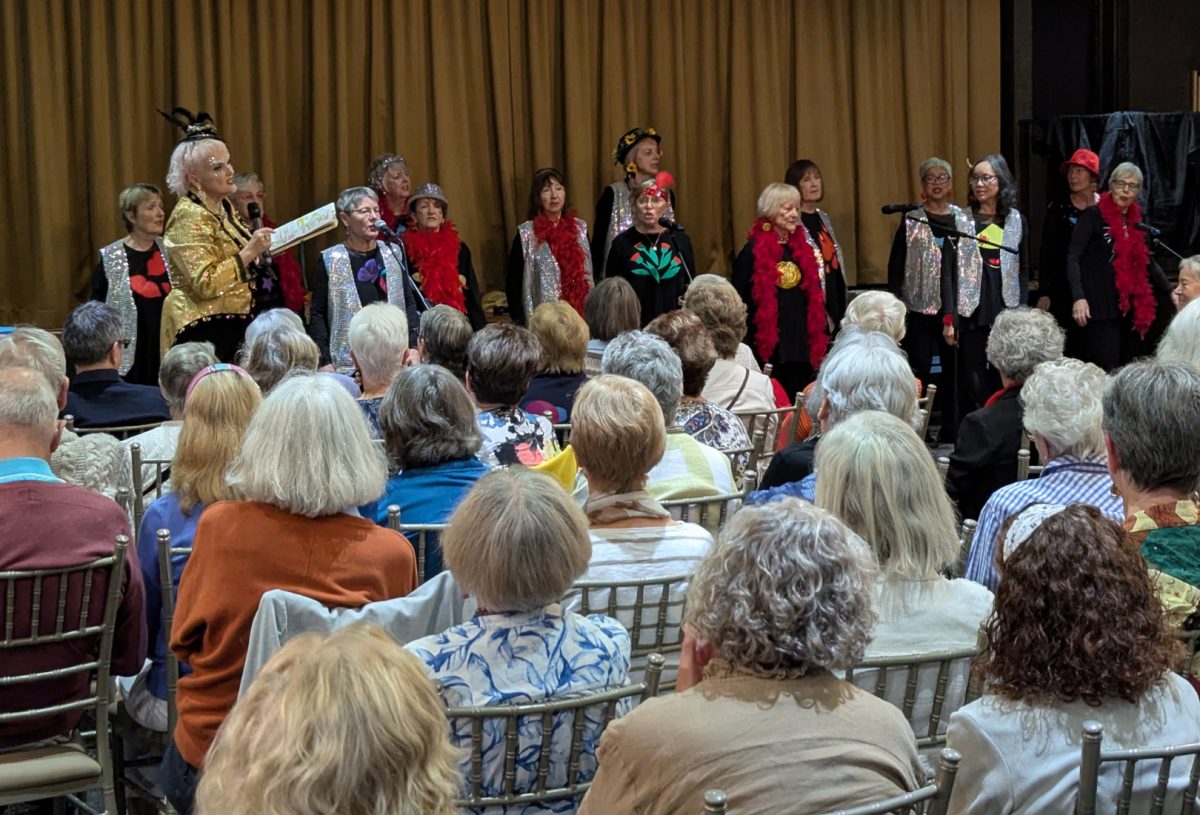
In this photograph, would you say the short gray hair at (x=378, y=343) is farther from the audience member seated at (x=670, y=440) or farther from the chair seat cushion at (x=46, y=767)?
the chair seat cushion at (x=46, y=767)

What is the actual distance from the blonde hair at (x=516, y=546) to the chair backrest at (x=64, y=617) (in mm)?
732

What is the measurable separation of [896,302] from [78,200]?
387 cm

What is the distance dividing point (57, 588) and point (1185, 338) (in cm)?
300

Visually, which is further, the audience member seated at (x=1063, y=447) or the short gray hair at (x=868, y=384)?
the short gray hair at (x=868, y=384)

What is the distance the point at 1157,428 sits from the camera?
266 centimetres

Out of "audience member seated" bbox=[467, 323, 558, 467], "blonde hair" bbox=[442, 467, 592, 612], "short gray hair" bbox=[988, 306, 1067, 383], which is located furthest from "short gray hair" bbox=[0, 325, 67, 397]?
"short gray hair" bbox=[988, 306, 1067, 383]

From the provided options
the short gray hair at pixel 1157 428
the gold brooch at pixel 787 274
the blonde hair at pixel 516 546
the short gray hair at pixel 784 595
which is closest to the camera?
the short gray hair at pixel 784 595

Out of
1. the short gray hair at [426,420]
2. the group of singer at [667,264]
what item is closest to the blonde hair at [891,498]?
the short gray hair at [426,420]

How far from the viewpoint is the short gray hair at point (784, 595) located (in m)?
1.81

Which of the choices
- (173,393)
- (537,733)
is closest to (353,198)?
(173,393)

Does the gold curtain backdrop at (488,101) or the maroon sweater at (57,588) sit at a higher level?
the gold curtain backdrop at (488,101)

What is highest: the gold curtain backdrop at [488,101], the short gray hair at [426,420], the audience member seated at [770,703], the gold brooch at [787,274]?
the gold curtain backdrop at [488,101]

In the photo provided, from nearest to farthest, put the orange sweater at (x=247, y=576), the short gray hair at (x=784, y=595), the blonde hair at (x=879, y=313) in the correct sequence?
the short gray hair at (x=784, y=595) → the orange sweater at (x=247, y=576) → the blonde hair at (x=879, y=313)

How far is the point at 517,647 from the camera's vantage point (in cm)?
209
